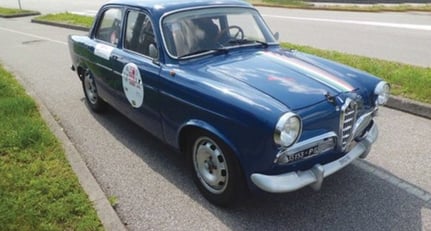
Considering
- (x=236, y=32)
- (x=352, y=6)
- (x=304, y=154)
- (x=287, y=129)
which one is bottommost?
(x=352, y=6)

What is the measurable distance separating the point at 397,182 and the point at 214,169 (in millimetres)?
1722

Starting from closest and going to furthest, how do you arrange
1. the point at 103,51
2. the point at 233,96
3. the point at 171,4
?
1. the point at 233,96
2. the point at 171,4
3. the point at 103,51

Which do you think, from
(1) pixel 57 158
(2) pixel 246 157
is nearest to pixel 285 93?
(2) pixel 246 157

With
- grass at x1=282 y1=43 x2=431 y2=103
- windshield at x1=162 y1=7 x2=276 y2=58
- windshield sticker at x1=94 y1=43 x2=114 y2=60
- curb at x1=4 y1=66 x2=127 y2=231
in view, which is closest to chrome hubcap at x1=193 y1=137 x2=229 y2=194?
curb at x1=4 y1=66 x2=127 y2=231

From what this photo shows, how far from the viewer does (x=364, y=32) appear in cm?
1154

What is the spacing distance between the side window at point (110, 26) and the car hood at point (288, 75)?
5.25 feet

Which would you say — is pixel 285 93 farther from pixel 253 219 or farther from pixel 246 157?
pixel 253 219

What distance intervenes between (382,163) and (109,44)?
3419mm

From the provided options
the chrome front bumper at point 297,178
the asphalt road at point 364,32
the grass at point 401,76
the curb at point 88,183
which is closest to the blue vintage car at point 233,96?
the chrome front bumper at point 297,178

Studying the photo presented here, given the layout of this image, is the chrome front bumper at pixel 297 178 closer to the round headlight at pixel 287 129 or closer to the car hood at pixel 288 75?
the round headlight at pixel 287 129

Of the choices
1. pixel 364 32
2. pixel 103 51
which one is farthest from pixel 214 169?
pixel 364 32

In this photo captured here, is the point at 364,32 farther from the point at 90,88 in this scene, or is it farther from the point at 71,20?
the point at 71,20

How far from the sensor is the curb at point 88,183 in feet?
10.5

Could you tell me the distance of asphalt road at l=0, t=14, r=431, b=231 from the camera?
3.22 metres
